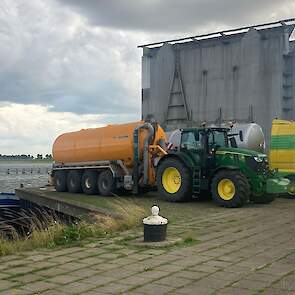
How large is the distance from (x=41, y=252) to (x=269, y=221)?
17.3 feet

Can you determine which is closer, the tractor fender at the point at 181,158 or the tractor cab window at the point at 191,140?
the tractor fender at the point at 181,158

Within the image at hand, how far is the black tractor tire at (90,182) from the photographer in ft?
56.2

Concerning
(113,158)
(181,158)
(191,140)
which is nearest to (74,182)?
(113,158)

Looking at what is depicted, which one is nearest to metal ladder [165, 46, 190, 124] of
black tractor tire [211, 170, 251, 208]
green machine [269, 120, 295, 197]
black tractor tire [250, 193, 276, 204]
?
green machine [269, 120, 295, 197]

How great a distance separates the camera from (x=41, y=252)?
7.13 m

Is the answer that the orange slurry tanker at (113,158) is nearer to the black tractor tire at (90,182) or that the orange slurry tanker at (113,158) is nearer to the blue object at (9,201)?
the black tractor tire at (90,182)

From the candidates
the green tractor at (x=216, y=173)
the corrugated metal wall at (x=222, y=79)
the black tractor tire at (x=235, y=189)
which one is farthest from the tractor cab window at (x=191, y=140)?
the corrugated metal wall at (x=222, y=79)

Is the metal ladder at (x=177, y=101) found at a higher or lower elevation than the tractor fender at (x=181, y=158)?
higher

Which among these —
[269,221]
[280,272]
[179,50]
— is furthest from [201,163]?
[179,50]

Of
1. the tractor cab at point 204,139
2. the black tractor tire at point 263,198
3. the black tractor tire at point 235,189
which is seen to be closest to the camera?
the black tractor tire at point 235,189

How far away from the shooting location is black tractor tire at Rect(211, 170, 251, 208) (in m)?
13.1

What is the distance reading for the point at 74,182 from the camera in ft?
59.2

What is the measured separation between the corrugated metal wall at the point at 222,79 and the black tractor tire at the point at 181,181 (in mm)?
7929

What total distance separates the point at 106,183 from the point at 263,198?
5.19 m
